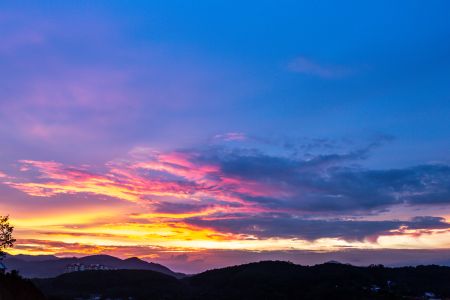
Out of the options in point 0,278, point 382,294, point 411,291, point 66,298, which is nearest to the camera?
point 0,278

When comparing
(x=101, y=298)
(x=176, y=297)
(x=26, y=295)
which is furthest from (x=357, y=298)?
(x=26, y=295)

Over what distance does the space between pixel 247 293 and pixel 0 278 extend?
138 meters

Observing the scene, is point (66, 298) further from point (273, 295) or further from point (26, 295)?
point (26, 295)

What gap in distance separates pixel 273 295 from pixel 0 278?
135 meters

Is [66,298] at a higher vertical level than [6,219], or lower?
lower

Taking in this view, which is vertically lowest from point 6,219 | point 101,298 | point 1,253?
point 101,298

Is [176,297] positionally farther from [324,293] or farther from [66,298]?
[324,293]

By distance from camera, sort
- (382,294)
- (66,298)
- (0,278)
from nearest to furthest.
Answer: (0,278) → (66,298) → (382,294)

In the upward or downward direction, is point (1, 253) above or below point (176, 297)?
above

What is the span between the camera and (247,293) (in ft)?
656

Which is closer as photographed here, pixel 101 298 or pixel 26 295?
pixel 26 295

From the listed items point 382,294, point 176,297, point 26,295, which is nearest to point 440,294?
point 382,294

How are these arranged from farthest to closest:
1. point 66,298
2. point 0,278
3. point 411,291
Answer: point 411,291 < point 66,298 < point 0,278

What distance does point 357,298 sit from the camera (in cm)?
17650
